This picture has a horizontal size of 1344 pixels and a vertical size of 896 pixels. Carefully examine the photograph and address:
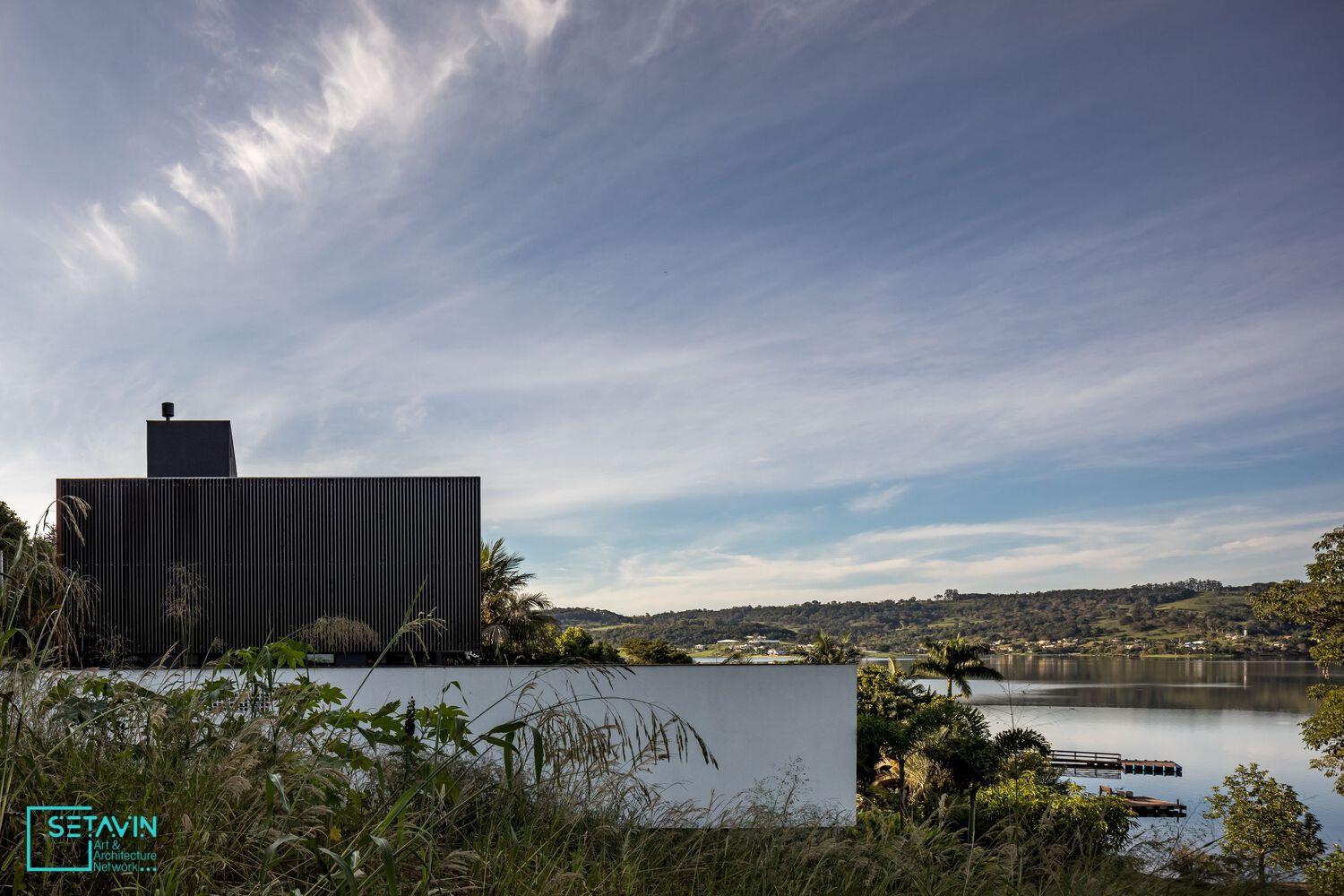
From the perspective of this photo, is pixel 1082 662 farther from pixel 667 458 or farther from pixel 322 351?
pixel 322 351

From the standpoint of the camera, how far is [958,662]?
39.3 meters

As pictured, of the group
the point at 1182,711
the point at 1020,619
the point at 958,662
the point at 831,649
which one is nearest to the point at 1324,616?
the point at 831,649

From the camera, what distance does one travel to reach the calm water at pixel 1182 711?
4319 centimetres

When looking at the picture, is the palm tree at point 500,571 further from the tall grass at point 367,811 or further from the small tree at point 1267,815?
the tall grass at point 367,811

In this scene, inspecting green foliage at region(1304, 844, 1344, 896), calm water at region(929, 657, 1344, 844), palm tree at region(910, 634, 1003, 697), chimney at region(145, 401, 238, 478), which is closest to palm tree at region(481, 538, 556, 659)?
chimney at region(145, 401, 238, 478)

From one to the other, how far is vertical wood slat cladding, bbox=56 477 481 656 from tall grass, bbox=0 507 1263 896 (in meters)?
13.5

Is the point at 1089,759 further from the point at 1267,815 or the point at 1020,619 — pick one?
the point at 1267,815

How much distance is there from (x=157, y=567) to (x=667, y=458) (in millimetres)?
12919

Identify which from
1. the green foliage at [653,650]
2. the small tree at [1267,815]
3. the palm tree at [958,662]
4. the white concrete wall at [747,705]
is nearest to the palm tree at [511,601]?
the green foliage at [653,650]

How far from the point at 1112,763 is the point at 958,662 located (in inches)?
339

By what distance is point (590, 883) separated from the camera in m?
2.37

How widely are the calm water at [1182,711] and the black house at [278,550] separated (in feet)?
105

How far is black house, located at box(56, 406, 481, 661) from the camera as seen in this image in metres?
15.8

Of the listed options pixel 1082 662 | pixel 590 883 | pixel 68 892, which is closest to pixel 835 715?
pixel 590 883
